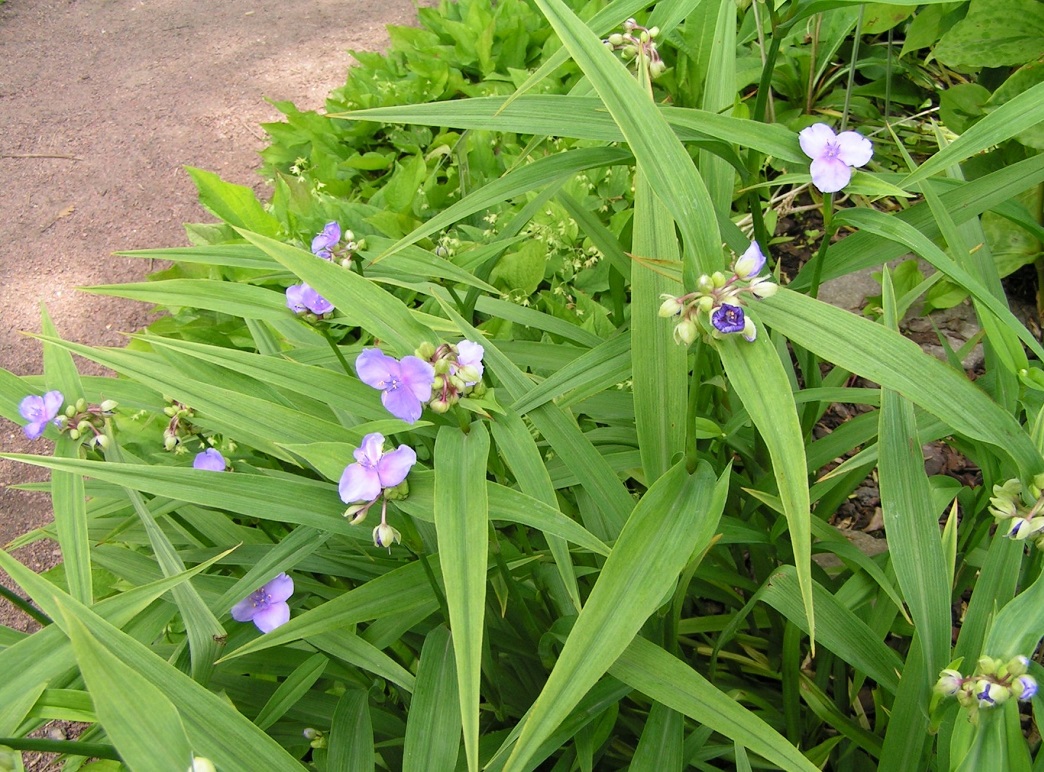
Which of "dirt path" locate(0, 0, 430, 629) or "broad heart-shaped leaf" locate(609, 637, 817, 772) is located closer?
"broad heart-shaped leaf" locate(609, 637, 817, 772)

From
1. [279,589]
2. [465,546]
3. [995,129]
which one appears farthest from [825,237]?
[279,589]

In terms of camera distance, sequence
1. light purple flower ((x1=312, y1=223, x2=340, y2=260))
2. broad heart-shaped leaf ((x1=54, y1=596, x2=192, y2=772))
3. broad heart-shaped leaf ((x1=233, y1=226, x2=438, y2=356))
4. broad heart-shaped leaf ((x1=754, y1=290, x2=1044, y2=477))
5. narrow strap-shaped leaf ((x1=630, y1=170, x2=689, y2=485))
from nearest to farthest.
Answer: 1. broad heart-shaped leaf ((x1=54, y1=596, x2=192, y2=772))
2. broad heart-shaped leaf ((x1=754, y1=290, x2=1044, y2=477))
3. broad heart-shaped leaf ((x1=233, y1=226, x2=438, y2=356))
4. narrow strap-shaped leaf ((x1=630, y1=170, x2=689, y2=485))
5. light purple flower ((x1=312, y1=223, x2=340, y2=260))

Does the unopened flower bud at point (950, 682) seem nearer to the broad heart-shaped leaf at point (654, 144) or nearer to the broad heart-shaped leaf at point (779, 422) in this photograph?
the broad heart-shaped leaf at point (779, 422)

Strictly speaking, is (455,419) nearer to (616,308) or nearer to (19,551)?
(616,308)

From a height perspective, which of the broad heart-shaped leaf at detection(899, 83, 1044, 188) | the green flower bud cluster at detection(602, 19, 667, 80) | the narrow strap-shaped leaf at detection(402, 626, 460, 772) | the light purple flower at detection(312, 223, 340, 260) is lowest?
the narrow strap-shaped leaf at detection(402, 626, 460, 772)

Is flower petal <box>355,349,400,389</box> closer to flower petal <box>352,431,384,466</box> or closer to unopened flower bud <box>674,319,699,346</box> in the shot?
flower petal <box>352,431,384,466</box>

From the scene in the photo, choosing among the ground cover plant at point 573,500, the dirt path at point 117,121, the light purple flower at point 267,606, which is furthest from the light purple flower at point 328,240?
the dirt path at point 117,121

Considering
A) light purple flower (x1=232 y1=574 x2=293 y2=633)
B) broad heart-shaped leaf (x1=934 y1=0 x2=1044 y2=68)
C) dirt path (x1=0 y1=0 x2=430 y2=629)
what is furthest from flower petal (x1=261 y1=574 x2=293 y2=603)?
broad heart-shaped leaf (x1=934 y1=0 x2=1044 y2=68)
